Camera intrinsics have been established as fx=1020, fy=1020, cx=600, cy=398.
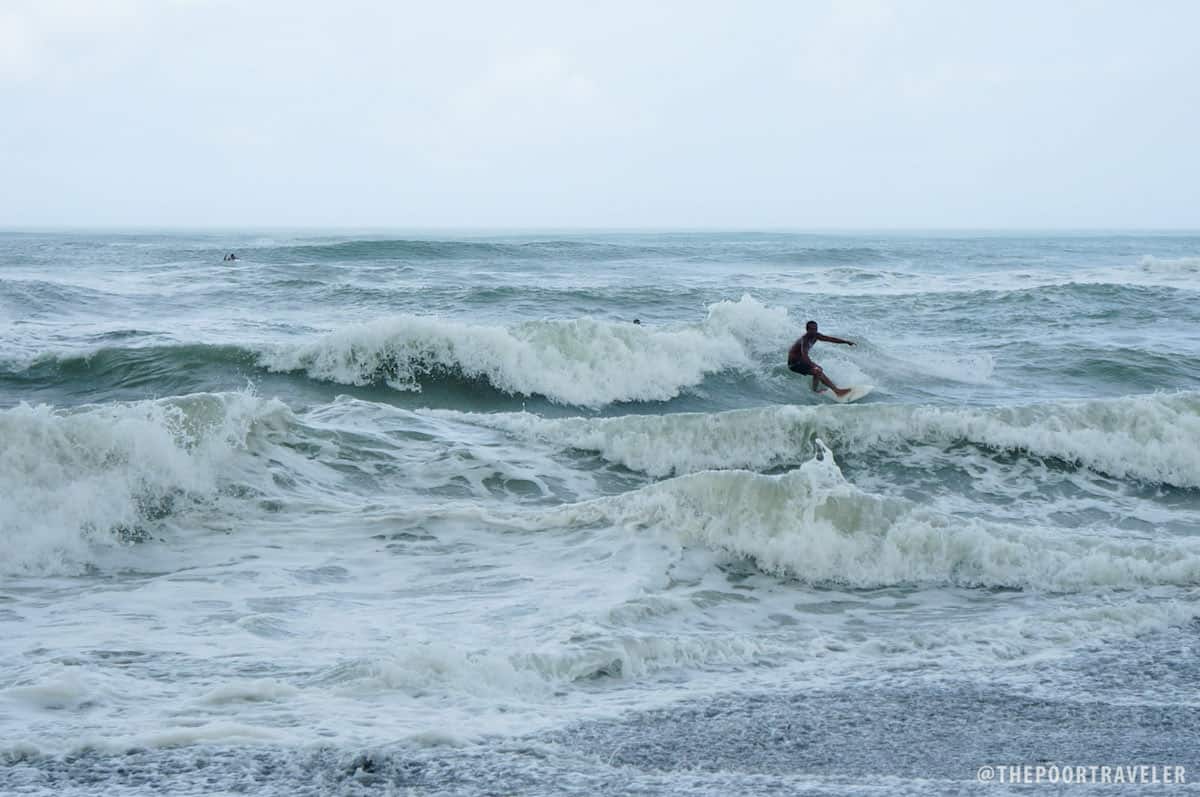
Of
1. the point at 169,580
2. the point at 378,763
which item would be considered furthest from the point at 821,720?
the point at 169,580

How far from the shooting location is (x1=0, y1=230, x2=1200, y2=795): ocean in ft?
12.8

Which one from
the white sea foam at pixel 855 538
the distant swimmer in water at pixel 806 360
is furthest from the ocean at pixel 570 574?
the distant swimmer in water at pixel 806 360

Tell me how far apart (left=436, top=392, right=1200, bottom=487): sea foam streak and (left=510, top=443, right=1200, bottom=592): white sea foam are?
8.25 feet

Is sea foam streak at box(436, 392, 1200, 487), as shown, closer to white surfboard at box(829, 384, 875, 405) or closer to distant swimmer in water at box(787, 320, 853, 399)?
white surfboard at box(829, 384, 875, 405)

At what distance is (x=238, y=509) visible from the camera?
7.99 meters

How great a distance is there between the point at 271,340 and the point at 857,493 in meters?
12.2

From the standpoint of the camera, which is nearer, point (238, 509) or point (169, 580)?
point (169, 580)

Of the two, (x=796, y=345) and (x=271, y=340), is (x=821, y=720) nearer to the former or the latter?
(x=796, y=345)

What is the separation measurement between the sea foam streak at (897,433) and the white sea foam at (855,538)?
2.52m

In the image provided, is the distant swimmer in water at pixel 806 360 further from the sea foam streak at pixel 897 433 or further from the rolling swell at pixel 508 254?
the rolling swell at pixel 508 254

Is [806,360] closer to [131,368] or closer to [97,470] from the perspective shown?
[131,368]

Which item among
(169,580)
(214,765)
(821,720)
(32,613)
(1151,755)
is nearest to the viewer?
(214,765)

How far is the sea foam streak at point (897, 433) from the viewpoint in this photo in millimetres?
10422

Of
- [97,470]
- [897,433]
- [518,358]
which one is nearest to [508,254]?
[518,358]
